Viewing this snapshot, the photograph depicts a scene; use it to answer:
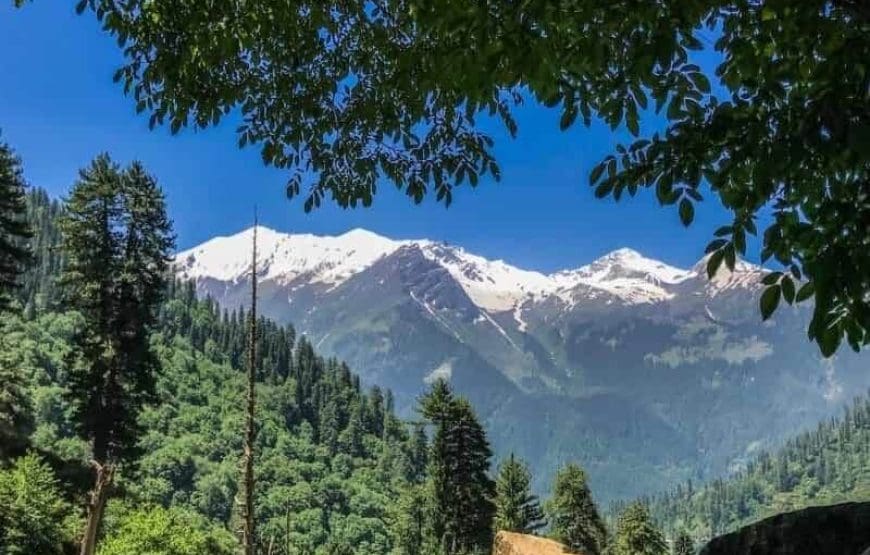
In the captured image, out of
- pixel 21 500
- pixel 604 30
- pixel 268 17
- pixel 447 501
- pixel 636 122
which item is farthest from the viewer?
pixel 447 501

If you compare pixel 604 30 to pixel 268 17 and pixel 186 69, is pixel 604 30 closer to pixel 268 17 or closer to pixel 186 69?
pixel 268 17

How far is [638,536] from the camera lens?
57812mm

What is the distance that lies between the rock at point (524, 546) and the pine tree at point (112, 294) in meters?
17.4

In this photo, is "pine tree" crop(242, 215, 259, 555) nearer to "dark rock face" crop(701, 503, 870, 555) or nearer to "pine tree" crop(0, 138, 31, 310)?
"dark rock face" crop(701, 503, 870, 555)

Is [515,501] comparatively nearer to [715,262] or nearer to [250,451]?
[250,451]

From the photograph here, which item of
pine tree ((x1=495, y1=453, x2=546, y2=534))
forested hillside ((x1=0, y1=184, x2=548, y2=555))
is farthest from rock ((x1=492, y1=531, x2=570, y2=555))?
pine tree ((x1=495, y1=453, x2=546, y2=534))

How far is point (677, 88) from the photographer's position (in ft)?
12.3

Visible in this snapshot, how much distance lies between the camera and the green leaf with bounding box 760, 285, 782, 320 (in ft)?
9.77

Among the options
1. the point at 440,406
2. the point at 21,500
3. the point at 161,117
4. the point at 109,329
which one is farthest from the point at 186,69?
the point at 440,406

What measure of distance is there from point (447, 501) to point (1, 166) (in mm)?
35282

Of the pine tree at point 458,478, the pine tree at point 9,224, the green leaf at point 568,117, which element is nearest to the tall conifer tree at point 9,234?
the pine tree at point 9,224

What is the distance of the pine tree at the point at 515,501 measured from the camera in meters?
60.3

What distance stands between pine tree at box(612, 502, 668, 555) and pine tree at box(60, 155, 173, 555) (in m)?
40.5

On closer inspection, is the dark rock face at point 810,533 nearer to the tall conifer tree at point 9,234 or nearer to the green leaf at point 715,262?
the green leaf at point 715,262
